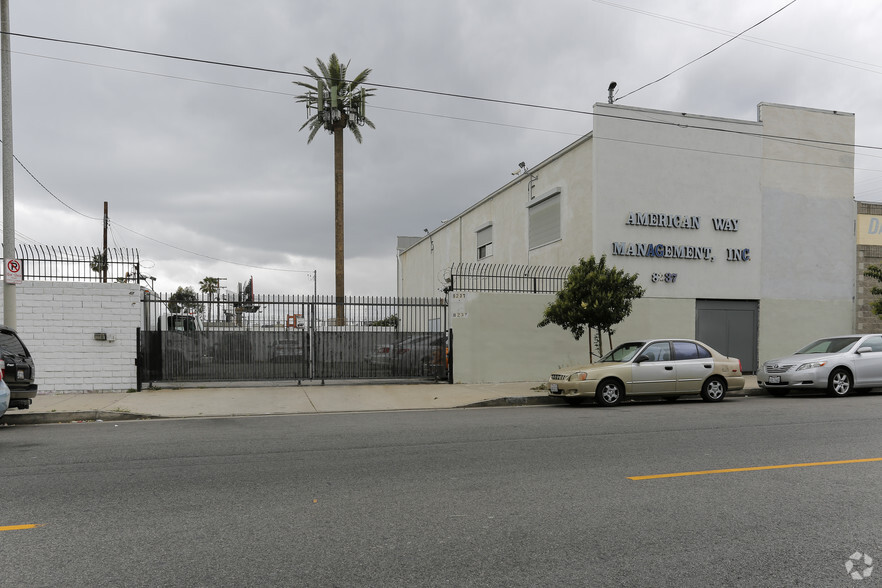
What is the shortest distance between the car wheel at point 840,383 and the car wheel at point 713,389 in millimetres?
2791

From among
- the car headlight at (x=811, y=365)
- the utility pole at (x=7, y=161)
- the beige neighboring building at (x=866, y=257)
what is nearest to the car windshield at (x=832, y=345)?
the car headlight at (x=811, y=365)

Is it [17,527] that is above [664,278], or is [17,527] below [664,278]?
below

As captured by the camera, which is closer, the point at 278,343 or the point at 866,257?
the point at 278,343

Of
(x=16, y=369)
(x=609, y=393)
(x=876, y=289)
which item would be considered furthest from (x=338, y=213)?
(x=876, y=289)

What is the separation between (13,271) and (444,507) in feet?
37.7

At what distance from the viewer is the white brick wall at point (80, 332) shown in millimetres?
13969

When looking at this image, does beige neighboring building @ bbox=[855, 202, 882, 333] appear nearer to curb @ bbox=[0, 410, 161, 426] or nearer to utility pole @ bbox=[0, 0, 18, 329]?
curb @ bbox=[0, 410, 161, 426]

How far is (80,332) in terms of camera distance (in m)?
14.3

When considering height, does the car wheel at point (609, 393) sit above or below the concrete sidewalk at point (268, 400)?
above

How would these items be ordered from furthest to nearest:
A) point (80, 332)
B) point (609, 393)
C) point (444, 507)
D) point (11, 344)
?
1. point (80, 332)
2. point (609, 393)
3. point (11, 344)
4. point (444, 507)

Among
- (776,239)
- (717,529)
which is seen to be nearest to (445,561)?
(717,529)

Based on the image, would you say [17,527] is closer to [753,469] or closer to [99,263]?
[753,469]

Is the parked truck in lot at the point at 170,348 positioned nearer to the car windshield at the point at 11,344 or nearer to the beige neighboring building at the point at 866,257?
the car windshield at the point at 11,344

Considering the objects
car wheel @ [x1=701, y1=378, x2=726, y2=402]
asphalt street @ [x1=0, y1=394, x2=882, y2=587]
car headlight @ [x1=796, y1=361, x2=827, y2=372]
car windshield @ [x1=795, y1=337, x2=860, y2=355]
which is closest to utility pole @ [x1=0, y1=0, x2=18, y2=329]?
asphalt street @ [x1=0, y1=394, x2=882, y2=587]
